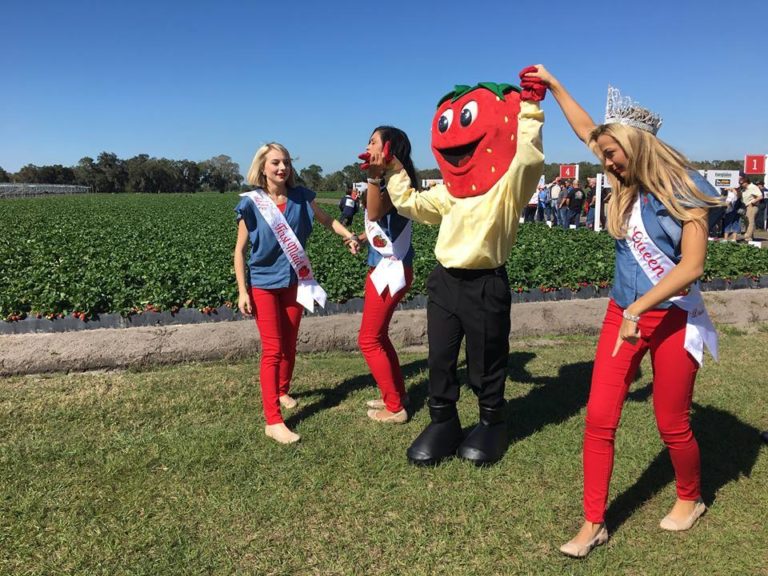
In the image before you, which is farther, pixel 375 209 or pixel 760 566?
pixel 375 209

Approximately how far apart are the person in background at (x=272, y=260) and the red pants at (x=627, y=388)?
1900mm

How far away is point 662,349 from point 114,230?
1642 cm

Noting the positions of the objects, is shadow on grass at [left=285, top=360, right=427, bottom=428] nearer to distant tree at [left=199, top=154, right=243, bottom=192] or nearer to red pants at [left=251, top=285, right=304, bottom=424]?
red pants at [left=251, top=285, right=304, bottom=424]

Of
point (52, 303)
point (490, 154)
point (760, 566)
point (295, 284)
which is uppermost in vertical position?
point (490, 154)

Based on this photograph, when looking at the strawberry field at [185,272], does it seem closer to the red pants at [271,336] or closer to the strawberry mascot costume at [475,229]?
the red pants at [271,336]

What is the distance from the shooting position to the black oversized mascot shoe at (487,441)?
348 cm

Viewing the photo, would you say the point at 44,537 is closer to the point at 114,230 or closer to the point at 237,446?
the point at 237,446

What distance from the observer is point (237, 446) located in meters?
3.71

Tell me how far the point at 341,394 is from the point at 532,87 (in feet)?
9.09

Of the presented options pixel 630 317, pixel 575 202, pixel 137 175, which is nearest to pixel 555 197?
pixel 575 202

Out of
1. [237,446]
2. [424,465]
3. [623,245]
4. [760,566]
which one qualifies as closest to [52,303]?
[237,446]

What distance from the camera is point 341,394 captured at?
471 centimetres

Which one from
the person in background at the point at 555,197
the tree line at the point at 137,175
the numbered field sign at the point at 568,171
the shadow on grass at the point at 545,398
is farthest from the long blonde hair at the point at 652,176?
the tree line at the point at 137,175

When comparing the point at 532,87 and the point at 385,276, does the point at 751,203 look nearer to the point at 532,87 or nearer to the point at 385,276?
the point at 385,276
